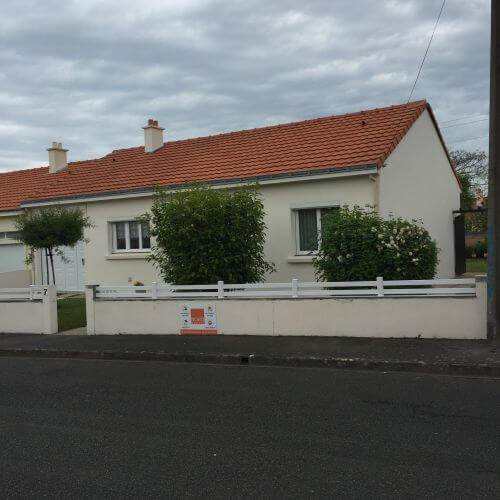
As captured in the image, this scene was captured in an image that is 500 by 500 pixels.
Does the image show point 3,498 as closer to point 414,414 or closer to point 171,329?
point 414,414

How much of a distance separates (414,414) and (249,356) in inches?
138

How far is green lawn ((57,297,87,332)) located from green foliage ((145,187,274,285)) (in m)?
2.67

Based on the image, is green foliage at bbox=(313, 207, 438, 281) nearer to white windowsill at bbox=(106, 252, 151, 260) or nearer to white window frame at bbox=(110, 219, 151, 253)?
white windowsill at bbox=(106, 252, 151, 260)

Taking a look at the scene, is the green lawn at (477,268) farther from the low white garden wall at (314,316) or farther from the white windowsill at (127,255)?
the white windowsill at (127,255)

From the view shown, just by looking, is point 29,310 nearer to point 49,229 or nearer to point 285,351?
point 49,229

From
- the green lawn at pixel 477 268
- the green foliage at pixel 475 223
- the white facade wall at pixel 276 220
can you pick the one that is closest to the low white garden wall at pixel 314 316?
the white facade wall at pixel 276 220

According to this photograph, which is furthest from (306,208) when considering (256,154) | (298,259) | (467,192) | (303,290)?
(467,192)

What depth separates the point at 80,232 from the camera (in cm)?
1513

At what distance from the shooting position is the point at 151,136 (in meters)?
19.8

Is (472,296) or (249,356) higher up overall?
(472,296)

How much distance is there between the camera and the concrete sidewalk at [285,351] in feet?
26.4

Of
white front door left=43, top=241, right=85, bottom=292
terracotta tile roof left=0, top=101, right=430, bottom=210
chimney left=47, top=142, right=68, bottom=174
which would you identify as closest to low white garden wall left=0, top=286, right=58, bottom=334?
terracotta tile roof left=0, top=101, right=430, bottom=210

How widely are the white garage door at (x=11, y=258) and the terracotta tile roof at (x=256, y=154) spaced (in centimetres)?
148

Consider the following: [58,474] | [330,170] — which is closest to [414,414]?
[58,474]
